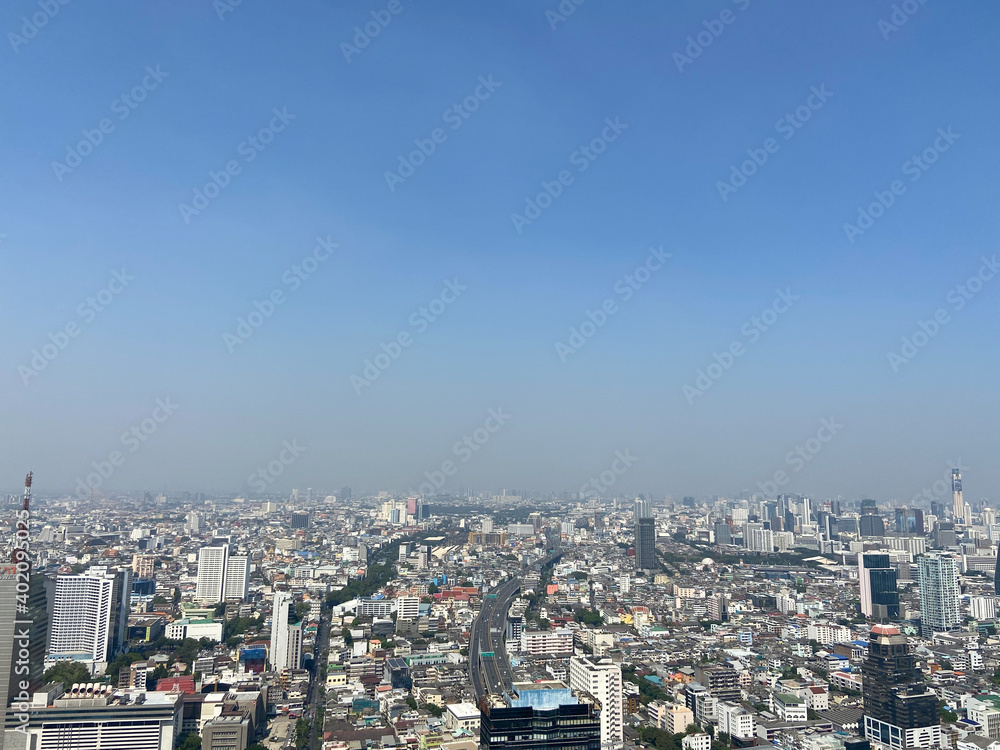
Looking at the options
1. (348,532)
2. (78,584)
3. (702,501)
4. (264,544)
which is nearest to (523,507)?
(702,501)

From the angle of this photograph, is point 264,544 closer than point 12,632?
No

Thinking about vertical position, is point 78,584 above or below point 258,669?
above

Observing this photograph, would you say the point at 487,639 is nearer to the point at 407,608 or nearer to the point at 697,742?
the point at 407,608

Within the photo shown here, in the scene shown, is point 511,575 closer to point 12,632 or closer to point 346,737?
point 346,737

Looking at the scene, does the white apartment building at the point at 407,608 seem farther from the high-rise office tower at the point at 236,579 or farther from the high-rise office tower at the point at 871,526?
the high-rise office tower at the point at 871,526

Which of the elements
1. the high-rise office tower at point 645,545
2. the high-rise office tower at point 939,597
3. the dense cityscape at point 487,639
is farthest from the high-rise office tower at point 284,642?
the high-rise office tower at point 645,545

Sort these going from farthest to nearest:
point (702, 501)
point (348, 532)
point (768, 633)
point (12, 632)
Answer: point (702, 501)
point (348, 532)
point (768, 633)
point (12, 632)

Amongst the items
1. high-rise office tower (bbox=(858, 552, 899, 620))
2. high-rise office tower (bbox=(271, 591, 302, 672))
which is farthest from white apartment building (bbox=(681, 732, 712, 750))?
high-rise office tower (bbox=(858, 552, 899, 620))
